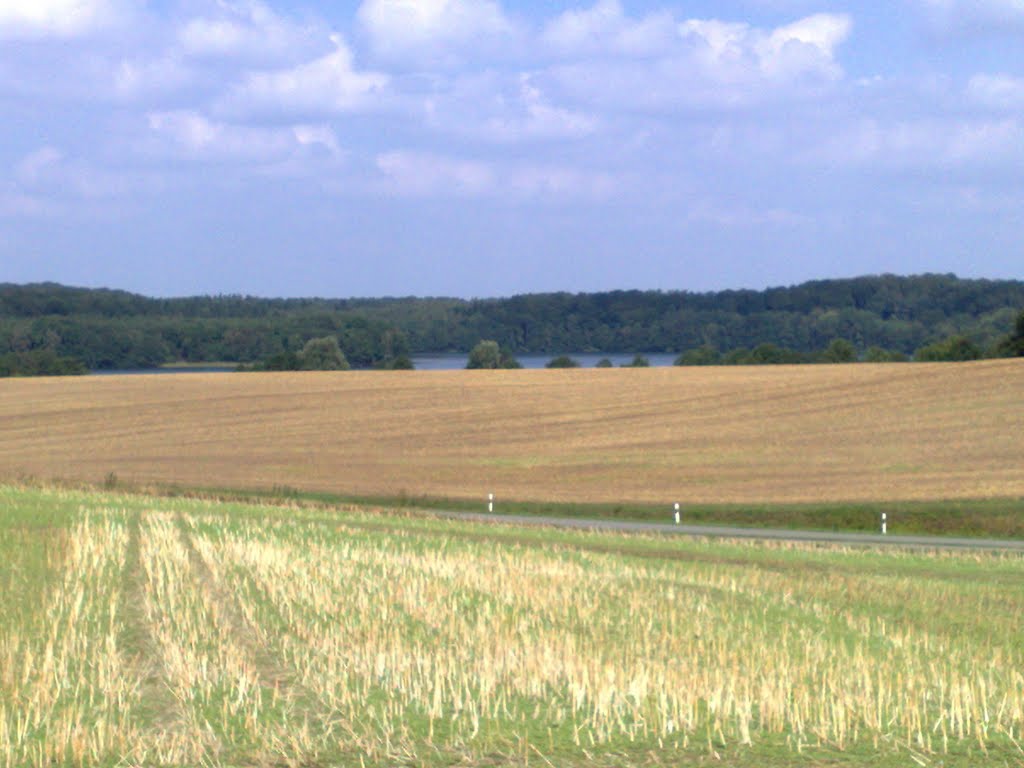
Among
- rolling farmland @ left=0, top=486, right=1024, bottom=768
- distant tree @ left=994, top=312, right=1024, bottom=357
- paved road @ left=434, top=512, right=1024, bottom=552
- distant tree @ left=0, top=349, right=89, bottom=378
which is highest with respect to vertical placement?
distant tree @ left=994, top=312, right=1024, bottom=357

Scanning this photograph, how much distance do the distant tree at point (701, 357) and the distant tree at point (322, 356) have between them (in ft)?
88.5

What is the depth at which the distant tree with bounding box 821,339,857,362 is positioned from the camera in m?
99.6

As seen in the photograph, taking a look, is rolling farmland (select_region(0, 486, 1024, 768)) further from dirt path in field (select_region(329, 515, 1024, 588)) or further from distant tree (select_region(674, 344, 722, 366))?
distant tree (select_region(674, 344, 722, 366))

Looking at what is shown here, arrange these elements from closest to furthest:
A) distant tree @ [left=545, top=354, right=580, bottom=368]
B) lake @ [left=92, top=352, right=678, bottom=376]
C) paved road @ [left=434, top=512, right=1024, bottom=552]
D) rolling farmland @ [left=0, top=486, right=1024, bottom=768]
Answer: rolling farmland @ [left=0, top=486, right=1024, bottom=768] → paved road @ [left=434, top=512, right=1024, bottom=552] → lake @ [left=92, top=352, right=678, bottom=376] → distant tree @ [left=545, top=354, right=580, bottom=368]

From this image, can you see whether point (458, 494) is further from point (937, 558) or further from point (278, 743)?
point (278, 743)

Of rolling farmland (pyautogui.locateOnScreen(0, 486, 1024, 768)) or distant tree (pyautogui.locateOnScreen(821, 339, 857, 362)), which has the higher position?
distant tree (pyautogui.locateOnScreen(821, 339, 857, 362))

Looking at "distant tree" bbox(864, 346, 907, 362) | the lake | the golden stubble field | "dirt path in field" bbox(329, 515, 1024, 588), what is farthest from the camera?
the lake

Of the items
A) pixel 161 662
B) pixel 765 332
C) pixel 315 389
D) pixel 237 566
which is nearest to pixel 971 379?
pixel 315 389

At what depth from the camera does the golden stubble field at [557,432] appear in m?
44.0

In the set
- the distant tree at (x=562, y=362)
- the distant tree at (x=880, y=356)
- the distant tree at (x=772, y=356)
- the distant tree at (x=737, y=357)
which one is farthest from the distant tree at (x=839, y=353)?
the distant tree at (x=562, y=362)

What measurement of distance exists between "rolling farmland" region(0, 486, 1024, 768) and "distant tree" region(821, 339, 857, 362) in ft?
266

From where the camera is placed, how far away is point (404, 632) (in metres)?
12.0

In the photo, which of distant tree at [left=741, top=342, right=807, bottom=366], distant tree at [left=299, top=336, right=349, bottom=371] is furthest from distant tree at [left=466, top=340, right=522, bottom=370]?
distant tree at [left=741, top=342, right=807, bottom=366]

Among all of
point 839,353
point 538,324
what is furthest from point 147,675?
point 538,324
